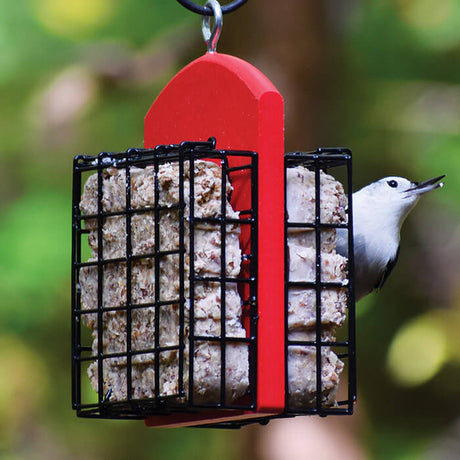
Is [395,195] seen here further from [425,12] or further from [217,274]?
[425,12]

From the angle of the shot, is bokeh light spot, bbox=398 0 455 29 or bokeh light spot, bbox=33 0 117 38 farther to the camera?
bokeh light spot, bbox=33 0 117 38

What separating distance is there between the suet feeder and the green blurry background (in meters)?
3.93

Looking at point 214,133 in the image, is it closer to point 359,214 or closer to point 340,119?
point 359,214

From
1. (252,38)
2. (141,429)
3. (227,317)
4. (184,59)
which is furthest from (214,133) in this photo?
(141,429)

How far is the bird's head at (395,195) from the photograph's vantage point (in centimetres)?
445

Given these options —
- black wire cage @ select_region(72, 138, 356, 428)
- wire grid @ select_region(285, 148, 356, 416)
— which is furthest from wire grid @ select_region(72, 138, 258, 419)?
wire grid @ select_region(285, 148, 356, 416)

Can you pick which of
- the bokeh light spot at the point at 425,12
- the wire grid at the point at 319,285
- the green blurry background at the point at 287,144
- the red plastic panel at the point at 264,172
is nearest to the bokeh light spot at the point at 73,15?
the green blurry background at the point at 287,144

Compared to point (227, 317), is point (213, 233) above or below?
Answer: above

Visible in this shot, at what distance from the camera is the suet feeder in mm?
3527

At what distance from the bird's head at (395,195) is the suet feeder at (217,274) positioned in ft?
2.02

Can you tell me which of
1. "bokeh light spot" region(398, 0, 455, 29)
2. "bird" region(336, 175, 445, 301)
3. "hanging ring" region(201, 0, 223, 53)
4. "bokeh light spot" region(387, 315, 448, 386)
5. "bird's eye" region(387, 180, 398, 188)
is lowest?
"bokeh light spot" region(387, 315, 448, 386)

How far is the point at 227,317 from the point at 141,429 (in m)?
5.54

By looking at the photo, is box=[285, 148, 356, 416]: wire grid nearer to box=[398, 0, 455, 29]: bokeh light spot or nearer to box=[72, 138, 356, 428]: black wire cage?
box=[72, 138, 356, 428]: black wire cage

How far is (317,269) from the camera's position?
3.71 meters
